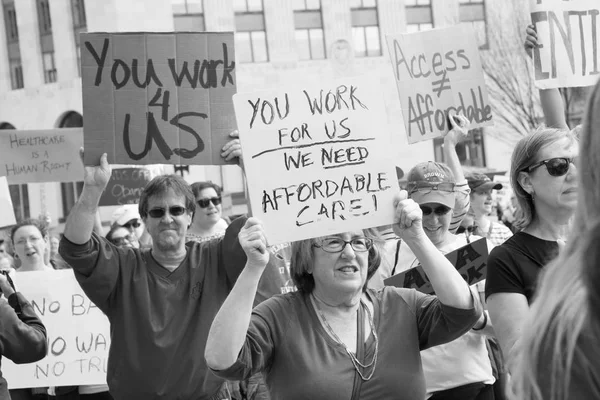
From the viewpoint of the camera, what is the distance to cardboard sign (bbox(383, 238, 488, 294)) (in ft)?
15.6

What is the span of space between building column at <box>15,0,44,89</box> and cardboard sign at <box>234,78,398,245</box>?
3860 centimetres

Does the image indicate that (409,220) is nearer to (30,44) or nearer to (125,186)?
(125,186)

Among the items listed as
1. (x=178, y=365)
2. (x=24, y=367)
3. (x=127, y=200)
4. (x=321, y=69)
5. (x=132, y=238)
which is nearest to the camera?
(x=178, y=365)

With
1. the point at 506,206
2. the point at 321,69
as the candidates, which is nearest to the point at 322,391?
the point at 506,206

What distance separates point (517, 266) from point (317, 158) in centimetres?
79

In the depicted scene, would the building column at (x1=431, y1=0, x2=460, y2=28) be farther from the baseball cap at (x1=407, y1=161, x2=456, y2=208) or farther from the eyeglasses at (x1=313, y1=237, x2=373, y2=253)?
the eyeglasses at (x1=313, y1=237, x2=373, y2=253)

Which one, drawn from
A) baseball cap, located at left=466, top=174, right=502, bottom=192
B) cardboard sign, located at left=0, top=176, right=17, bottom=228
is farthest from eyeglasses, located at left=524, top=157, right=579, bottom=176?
cardboard sign, located at left=0, top=176, right=17, bottom=228

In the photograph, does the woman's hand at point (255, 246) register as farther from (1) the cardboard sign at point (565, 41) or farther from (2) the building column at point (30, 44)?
(2) the building column at point (30, 44)

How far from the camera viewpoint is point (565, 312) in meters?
1.65

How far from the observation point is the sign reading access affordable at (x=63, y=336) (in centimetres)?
719

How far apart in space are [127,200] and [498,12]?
75.7 feet

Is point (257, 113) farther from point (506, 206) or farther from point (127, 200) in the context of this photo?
point (506, 206)

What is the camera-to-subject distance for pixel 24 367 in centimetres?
721

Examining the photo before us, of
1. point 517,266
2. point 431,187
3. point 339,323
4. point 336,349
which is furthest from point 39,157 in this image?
point 517,266
